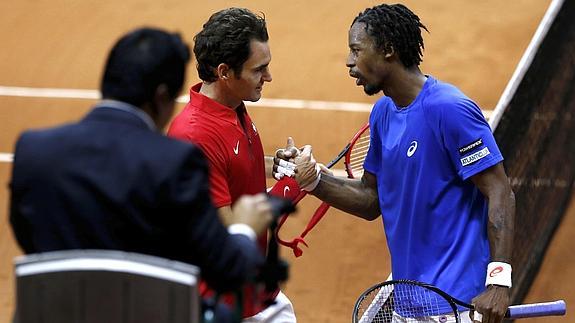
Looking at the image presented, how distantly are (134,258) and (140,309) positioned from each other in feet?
0.56

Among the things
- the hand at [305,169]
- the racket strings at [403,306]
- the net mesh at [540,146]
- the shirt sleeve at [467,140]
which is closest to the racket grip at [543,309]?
the racket strings at [403,306]

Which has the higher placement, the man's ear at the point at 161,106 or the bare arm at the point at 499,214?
the man's ear at the point at 161,106

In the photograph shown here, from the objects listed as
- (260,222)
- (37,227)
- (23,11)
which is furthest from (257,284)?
(23,11)

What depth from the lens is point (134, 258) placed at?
3783 mm

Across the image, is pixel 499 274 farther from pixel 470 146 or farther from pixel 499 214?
pixel 470 146

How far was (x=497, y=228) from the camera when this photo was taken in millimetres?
5621

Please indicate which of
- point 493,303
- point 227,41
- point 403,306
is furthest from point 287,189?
point 493,303

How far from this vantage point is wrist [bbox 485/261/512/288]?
5.51 metres

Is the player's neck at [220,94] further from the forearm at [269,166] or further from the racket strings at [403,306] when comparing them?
the racket strings at [403,306]

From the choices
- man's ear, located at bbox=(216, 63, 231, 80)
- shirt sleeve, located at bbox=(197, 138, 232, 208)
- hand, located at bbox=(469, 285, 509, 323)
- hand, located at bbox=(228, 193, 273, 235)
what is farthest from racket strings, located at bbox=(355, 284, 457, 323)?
hand, located at bbox=(228, 193, 273, 235)

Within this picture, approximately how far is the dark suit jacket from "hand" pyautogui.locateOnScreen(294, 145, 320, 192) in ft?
6.97

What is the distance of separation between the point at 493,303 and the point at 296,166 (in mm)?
1238

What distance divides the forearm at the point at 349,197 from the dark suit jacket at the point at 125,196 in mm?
2388

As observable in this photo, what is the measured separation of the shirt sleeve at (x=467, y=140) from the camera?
5.64 meters
